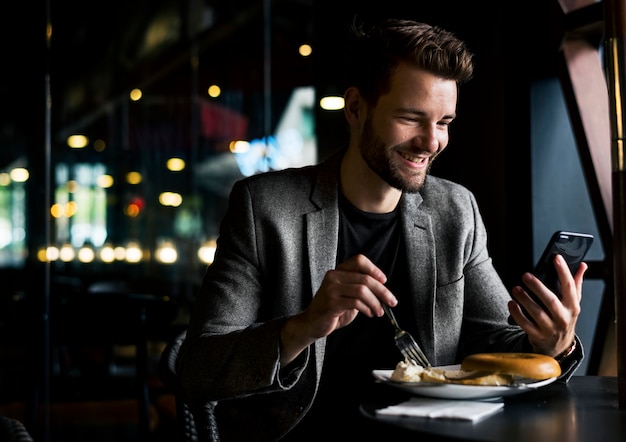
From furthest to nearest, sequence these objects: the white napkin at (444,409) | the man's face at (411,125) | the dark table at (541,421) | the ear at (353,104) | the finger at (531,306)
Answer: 1. the ear at (353,104)
2. the man's face at (411,125)
3. the finger at (531,306)
4. the white napkin at (444,409)
5. the dark table at (541,421)

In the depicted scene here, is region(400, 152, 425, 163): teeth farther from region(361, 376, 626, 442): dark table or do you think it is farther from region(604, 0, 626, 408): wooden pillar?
region(361, 376, 626, 442): dark table

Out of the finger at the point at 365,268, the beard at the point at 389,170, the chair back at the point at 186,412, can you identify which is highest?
the beard at the point at 389,170

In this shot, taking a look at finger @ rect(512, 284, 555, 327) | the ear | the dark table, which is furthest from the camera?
the ear

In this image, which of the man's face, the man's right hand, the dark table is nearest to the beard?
the man's face

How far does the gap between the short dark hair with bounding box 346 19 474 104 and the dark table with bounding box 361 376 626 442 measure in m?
0.80

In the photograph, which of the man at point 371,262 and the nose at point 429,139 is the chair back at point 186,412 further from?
the nose at point 429,139

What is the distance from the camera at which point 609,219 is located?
3334 mm

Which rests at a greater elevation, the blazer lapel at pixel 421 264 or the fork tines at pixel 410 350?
the blazer lapel at pixel 421 264

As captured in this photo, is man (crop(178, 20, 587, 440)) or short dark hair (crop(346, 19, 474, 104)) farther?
short dark hair (crop(346, 19, 474, 104))

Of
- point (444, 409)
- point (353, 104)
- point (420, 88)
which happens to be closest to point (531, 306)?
point (444, 409)

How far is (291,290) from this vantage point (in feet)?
6.60

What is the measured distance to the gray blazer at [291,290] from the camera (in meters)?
1.81

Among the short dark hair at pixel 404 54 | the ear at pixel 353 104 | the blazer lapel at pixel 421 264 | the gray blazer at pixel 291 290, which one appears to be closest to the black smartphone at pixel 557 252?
the gray blazer at pixel 291 290

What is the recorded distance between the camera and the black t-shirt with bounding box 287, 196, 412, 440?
1945 millimetres
